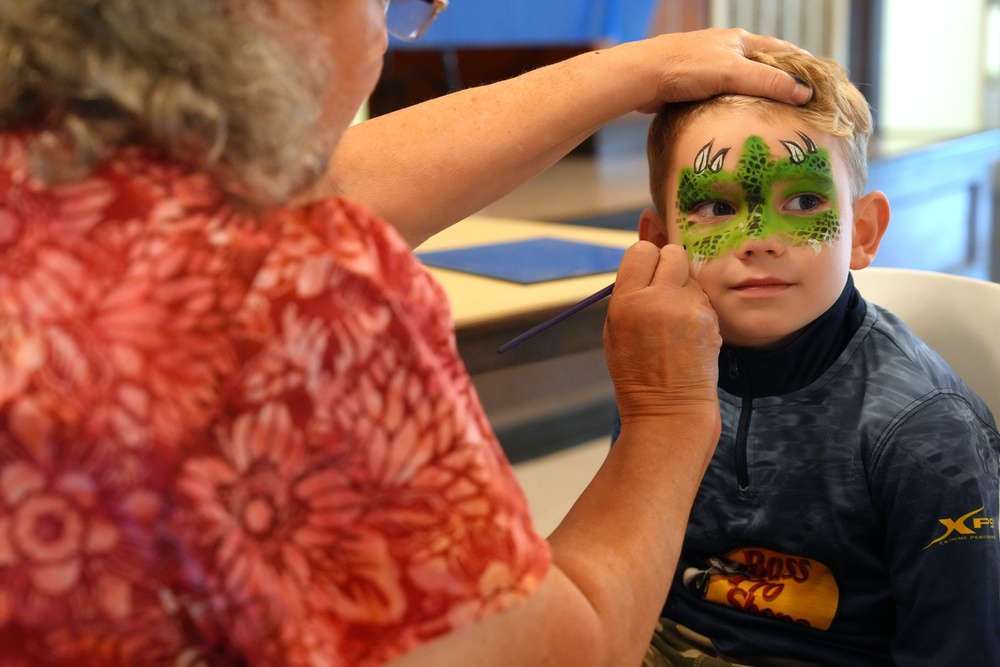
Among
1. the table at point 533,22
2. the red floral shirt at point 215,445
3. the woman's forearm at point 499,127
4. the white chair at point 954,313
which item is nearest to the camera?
the red floral shirt at point 215,445

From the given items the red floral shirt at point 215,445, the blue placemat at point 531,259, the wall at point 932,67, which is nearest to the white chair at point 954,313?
the blue placemat at point 531,259

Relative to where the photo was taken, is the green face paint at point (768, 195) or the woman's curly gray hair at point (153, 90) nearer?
the woman's curly gray hair at point (153, 90)

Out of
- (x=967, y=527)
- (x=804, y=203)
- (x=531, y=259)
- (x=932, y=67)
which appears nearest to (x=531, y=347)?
(x=531, y=259)

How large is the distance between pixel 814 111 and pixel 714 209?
0.15m

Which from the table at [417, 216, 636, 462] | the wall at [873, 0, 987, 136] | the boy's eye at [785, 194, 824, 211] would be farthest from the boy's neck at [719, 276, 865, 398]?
the wall at [873, 0, 987, 136]

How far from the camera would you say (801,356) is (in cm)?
106

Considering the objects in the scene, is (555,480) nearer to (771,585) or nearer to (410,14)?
(771,585)

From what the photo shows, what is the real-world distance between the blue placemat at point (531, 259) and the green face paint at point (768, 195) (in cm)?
59

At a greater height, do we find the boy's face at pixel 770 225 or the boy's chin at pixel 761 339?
the boy's face at pixel 770 225

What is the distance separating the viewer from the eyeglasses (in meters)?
0.94

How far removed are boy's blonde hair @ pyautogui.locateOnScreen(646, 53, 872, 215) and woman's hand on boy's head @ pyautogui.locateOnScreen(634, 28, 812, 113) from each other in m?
0.01

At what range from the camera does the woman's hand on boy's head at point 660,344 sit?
35.6 inches

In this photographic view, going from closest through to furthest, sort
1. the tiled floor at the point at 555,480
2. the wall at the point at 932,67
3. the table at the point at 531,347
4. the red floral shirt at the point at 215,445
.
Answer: the red floral shirt at the point at 215,445 → the table at the point at 531,347 → the tiled floor at the point at 555,480 → the wall at the point at 932,67

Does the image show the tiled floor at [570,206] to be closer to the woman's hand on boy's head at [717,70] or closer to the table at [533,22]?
the table at [533,22]
